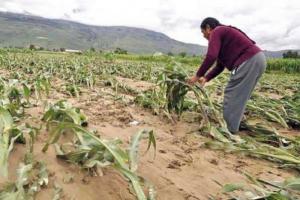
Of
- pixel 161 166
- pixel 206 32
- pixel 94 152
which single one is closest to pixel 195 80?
pixel 206 32

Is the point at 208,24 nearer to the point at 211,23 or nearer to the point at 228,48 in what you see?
the point at 211,23

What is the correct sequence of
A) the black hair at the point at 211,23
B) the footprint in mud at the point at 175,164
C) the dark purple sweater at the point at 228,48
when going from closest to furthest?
the footprint in mud at the point at 175,164 < the dark purple sweater at the point at 228,48 < the black hair at the point at 211,23

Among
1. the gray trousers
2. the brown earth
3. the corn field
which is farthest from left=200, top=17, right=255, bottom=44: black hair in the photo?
the brown earth

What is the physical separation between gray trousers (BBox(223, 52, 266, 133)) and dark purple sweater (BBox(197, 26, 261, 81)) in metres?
0.07

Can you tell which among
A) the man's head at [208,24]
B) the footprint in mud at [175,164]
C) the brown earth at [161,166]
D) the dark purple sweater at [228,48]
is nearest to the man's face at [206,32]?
the man's head at [208,24]

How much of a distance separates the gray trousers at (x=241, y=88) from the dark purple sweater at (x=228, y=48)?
72mm

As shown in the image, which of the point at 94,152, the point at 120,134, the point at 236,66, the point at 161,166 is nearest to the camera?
the point at 94,152

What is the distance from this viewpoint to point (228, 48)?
4.44 m

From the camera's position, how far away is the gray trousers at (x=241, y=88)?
14.3 ft

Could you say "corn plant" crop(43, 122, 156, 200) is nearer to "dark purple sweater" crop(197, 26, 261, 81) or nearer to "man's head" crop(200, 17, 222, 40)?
"dark purple sweater" crop(197, 26, 261, 81)

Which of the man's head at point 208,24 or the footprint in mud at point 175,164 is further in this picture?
the man's head at point 208,24

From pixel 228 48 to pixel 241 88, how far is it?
47 centimetres

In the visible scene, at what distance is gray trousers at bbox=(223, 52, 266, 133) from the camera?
171 inches

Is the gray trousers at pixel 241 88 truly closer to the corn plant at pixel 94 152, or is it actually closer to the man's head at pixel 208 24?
the man's head at pixel 208 24
